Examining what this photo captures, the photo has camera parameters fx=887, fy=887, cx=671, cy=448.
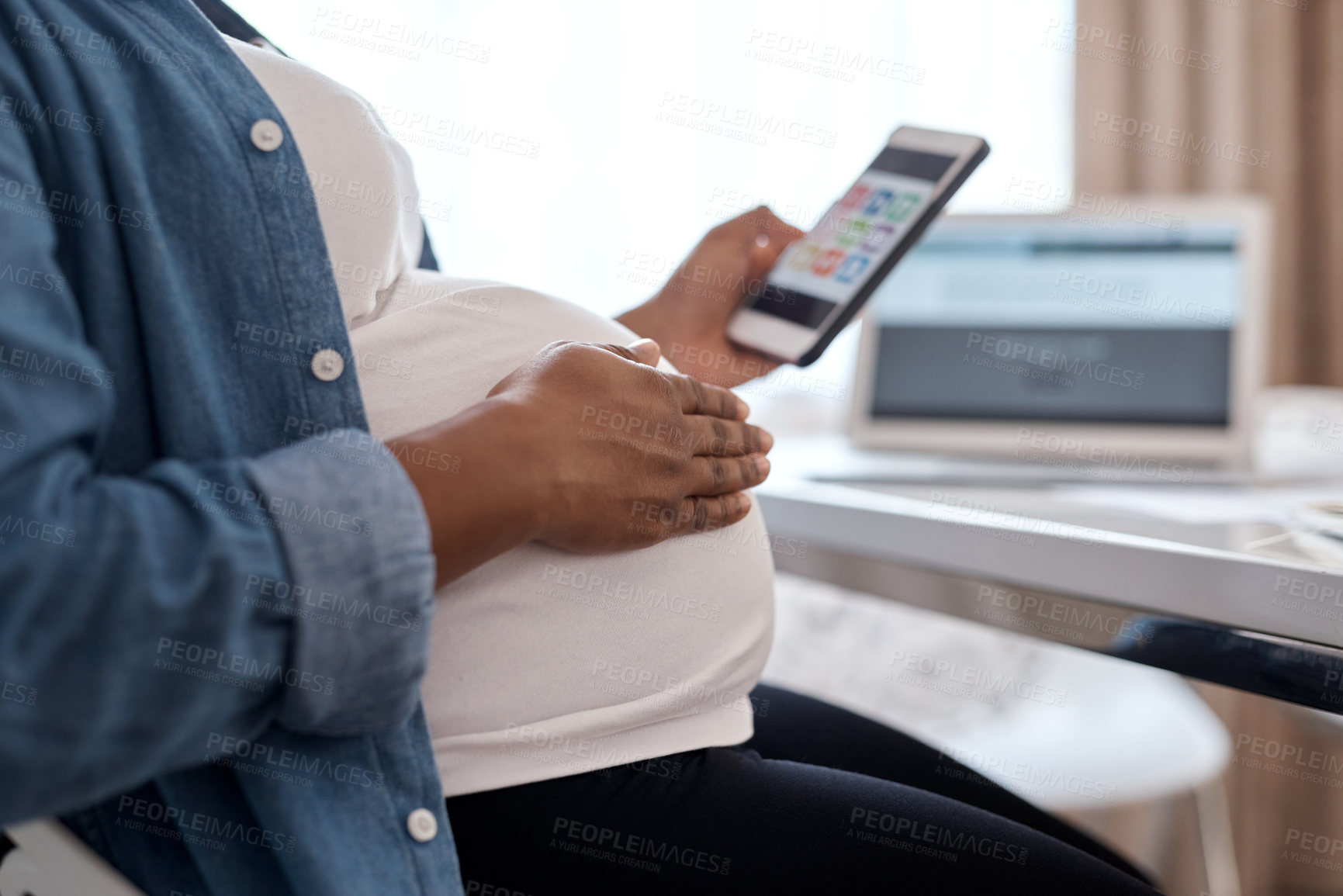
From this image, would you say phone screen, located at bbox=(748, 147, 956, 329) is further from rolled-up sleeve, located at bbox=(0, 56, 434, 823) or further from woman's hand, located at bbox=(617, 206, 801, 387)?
rolled-up sleeve, located at bbox=(0, 56, 434, 823)

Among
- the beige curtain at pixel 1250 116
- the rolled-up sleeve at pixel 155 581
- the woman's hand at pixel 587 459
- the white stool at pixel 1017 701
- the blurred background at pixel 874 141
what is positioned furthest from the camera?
the beige curtain at pixel 1250 116

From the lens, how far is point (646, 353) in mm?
554

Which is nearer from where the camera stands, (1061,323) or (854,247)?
(854,247)

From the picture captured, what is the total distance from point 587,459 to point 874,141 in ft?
5.32

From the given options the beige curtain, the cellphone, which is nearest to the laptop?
the cellphone

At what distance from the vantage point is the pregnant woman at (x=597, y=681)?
0.46 meters

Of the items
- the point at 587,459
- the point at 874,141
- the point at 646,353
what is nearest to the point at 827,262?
the point at 646,353

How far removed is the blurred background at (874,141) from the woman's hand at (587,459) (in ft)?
2.84

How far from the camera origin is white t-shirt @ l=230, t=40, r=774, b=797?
462 millimetres

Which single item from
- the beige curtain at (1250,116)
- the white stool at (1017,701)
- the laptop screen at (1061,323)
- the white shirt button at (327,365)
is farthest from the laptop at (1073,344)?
the white shirt button at (327,365)

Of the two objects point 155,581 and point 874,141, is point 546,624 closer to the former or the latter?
point 155,581

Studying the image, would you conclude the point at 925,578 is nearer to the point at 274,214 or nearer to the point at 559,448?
the point at 559,448

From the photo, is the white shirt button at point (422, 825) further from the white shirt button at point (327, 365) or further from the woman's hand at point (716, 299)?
the woman's hand at point (716, 299)

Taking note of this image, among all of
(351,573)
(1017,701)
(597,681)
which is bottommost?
(1017,701)
